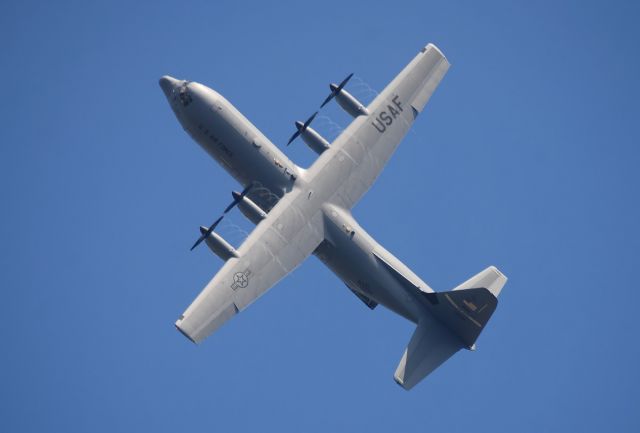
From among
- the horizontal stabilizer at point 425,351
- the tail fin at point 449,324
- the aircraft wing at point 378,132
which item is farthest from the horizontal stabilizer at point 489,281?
the aircraft wing at point 378,132

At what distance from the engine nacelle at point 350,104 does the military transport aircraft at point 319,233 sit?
69 mm

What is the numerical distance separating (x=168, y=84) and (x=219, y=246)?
13.1 m

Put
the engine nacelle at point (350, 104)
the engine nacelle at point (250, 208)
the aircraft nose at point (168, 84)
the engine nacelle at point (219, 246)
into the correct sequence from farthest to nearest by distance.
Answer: the engine nacelle at point (350, 104) → the aircraft nose at point (168, 84) → the engine nacelle at point (250, 208) → the engine nacelle at point (219, 246)

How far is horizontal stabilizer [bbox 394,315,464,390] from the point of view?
74562 millimetres

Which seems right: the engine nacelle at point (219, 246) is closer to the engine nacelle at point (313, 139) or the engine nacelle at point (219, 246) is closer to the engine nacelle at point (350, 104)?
the engine nacelle at point (313, 139)

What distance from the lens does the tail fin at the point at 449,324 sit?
74562mm

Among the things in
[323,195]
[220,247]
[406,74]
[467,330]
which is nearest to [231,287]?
[220,247]

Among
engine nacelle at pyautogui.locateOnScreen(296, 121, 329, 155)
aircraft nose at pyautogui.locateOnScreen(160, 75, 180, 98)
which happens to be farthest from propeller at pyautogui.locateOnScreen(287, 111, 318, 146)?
aircraft nose at pyautogui.locateOnScreen(160, 75, 180, 98)

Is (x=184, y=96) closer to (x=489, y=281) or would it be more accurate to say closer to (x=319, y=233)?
(x=319, y=233)

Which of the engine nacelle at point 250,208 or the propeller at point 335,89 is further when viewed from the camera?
the propeller at point 335,89

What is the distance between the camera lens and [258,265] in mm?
75625

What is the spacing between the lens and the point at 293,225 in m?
77.2

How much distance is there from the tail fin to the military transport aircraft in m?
0.06

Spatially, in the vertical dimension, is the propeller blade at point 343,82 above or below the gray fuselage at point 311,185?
above
